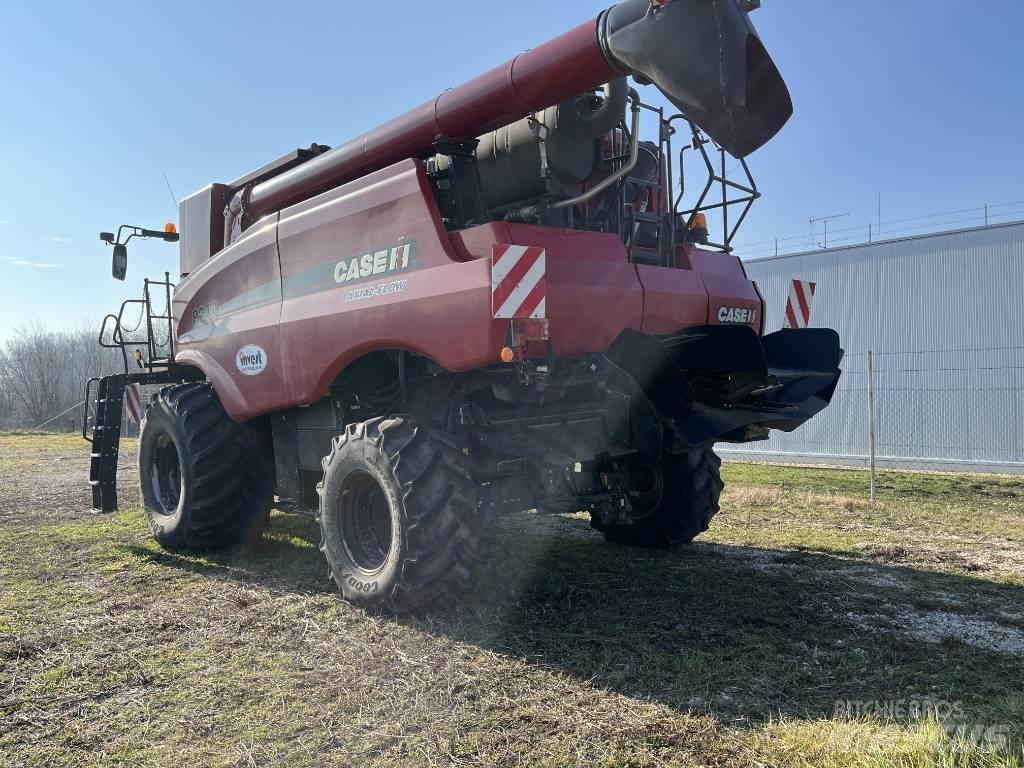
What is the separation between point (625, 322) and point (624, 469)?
108 cm

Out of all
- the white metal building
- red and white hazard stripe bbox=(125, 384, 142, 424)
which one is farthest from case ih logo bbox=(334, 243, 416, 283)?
the white metal building

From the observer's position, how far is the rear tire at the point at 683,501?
605cm

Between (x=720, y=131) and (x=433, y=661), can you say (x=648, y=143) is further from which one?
(x=433, y=661)

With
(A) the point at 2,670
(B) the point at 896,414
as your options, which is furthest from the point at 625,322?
(B) the point at 896,414

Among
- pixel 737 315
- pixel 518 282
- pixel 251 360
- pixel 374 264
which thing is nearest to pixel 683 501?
pixel 737 315

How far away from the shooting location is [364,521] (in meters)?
4.90

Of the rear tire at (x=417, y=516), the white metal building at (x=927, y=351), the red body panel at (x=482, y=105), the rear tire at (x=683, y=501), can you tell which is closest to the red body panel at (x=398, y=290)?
the red body panel at (x=482, y=105)

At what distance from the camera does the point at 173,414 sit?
6.30m

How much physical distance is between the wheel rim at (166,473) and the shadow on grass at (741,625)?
23.7 inches

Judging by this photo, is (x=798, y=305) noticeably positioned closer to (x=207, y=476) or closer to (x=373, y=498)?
(x=373, y=498)

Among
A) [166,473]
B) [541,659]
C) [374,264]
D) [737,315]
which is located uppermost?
[374,264]

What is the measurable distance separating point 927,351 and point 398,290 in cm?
1493

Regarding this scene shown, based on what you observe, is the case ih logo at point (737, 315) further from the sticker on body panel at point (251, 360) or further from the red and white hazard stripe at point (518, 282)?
the sticker on body panel at point (251, 360)

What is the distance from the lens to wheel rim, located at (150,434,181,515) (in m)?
6.75
